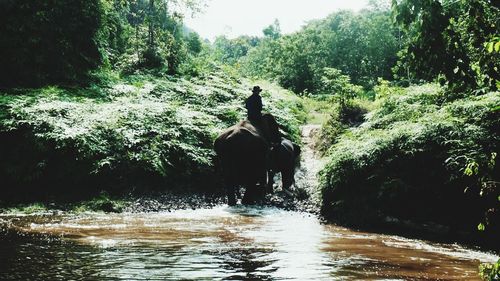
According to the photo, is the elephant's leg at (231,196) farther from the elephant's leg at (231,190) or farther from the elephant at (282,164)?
the elephant at (282,164)

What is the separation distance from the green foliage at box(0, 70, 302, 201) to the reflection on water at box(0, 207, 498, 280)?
2.59 metres

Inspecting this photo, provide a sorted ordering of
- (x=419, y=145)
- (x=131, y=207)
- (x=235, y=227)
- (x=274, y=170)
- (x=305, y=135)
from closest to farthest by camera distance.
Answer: (x=235, y=227) → (x=419, y=145) → (x=131, y=207) → (x=274, y=170) → (x=305, y=135)

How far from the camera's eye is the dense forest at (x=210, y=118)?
3.71m

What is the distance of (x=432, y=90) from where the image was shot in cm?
1330

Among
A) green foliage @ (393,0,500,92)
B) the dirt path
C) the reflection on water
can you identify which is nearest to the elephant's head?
the dirt path

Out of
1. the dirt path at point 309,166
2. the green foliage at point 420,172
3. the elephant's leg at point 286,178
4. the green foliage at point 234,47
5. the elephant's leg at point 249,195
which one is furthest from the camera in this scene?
the green foliage at point 234,47

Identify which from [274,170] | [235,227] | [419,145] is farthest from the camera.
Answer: [274,170]

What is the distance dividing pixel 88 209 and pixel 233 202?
343 cm

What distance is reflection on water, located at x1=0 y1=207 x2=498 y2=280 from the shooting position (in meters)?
4.68

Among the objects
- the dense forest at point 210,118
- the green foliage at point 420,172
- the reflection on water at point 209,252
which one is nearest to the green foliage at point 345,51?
the dense forest at point 210,118

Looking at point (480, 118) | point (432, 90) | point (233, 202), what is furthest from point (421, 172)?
point (432, 90)

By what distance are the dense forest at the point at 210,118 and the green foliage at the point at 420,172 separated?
2 cm

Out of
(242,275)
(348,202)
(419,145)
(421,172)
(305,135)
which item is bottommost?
(242,275)

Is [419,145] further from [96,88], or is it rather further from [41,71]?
[41,71]
